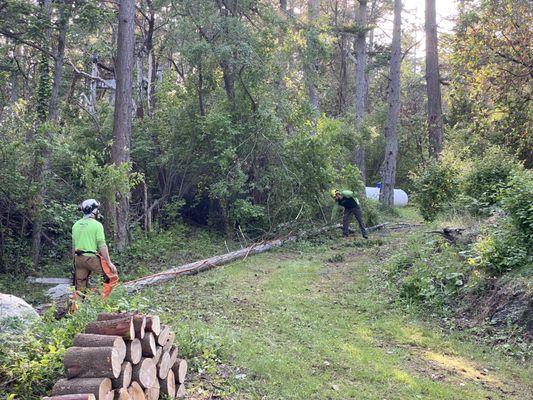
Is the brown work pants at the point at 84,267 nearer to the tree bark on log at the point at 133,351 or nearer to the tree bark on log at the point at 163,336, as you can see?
the tree bark on log at the point at 163,336

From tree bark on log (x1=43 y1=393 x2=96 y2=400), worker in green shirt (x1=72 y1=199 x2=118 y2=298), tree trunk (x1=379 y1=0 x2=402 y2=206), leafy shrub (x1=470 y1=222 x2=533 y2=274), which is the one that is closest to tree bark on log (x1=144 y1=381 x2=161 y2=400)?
tree bark on log (x1=43 y1=393 x2=96 y2=400)

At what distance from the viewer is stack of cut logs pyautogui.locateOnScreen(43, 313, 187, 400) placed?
430 centimetres

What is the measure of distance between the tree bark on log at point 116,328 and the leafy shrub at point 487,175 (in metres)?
9.98

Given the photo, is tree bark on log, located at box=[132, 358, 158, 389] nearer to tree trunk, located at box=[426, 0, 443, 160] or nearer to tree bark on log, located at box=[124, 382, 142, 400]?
tree bark on log, located at box=[124, 382, 142, 400]

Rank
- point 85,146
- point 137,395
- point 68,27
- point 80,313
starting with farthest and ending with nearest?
point 85,146, point 68,27, point 80,313, point 137,395

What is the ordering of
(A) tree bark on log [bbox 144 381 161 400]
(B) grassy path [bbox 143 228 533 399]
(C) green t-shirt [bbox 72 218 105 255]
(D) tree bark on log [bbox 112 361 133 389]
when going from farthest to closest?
(C) green t-shirt [bbox 72 218 105 255] → (B) grassy path [bbox 143 228 533 399] → (A) tree bark on log [bbox 144 381 161 400] → (D) tree bark on log [bbox 112 361 133 389]

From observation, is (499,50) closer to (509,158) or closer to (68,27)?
(509,158)

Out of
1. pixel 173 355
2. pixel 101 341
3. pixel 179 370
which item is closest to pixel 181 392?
pixel 179 370

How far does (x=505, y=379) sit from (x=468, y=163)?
9518 mm

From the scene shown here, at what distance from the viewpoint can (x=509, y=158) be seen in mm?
13805

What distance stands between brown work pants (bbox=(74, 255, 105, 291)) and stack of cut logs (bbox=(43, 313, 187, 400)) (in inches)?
123

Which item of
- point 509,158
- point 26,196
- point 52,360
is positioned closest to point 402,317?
point 52,360

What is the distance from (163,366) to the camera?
5.19m

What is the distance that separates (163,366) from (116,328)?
0.73 m
